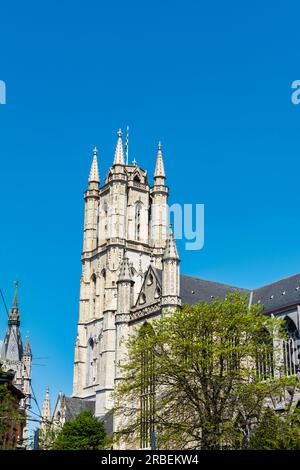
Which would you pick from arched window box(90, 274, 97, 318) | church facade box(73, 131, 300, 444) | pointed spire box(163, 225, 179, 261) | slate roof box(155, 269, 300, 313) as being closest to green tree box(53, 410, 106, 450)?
church facade box(73, 131, 300, 444)

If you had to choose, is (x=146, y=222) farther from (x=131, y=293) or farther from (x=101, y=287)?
(x=131, y=293)

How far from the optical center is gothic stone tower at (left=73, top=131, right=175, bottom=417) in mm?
75188

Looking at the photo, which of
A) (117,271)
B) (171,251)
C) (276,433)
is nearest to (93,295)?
(117,271)

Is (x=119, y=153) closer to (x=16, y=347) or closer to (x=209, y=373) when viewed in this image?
(x=16, y=347)

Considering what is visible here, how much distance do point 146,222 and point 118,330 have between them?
23.6m

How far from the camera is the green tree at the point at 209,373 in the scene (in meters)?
39.2

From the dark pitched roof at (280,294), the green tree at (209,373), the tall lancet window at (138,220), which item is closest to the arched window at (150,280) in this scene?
the dark pitched roof at (280,294)

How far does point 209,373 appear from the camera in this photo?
132ft

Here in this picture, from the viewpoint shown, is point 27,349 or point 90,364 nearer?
point 90,364

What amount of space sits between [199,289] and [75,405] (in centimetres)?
2204

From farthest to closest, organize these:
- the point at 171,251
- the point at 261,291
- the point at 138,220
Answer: the point at 138,220 < the point at 261,291 < the point at 171,251

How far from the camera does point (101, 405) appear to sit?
71.9 meters

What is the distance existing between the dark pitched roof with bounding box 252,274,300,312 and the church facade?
12 cm

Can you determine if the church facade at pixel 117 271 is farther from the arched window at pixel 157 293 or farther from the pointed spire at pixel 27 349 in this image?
the pointed spire at pixel 27 349
